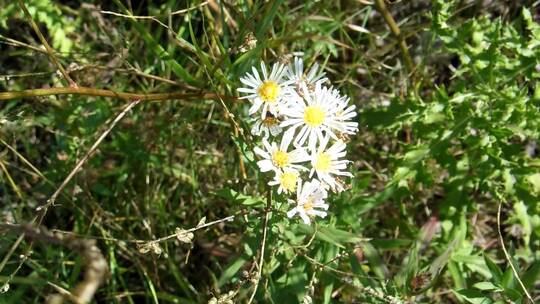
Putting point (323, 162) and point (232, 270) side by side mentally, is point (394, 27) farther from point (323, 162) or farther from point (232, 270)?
point (232, 270)

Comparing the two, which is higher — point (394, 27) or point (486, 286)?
point (394, 27)

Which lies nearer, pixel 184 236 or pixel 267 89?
pixel 184 236

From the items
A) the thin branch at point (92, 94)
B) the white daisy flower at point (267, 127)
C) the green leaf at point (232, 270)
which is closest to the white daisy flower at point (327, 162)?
the white daisy flower at point (267, 127)

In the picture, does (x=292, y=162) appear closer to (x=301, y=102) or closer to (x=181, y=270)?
(x=301, y=102)

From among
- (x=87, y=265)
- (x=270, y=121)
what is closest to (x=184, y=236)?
(x=270, y=121)

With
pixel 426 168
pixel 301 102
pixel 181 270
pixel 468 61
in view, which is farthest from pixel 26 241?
pixel 468 61

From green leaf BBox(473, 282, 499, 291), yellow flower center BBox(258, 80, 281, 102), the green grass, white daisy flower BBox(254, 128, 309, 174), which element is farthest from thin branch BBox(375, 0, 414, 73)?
green leaf BBox(473, 282, 499, 291)

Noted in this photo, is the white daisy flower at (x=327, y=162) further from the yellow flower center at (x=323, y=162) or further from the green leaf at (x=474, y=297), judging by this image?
the green leaf at (x=474, y=297)
